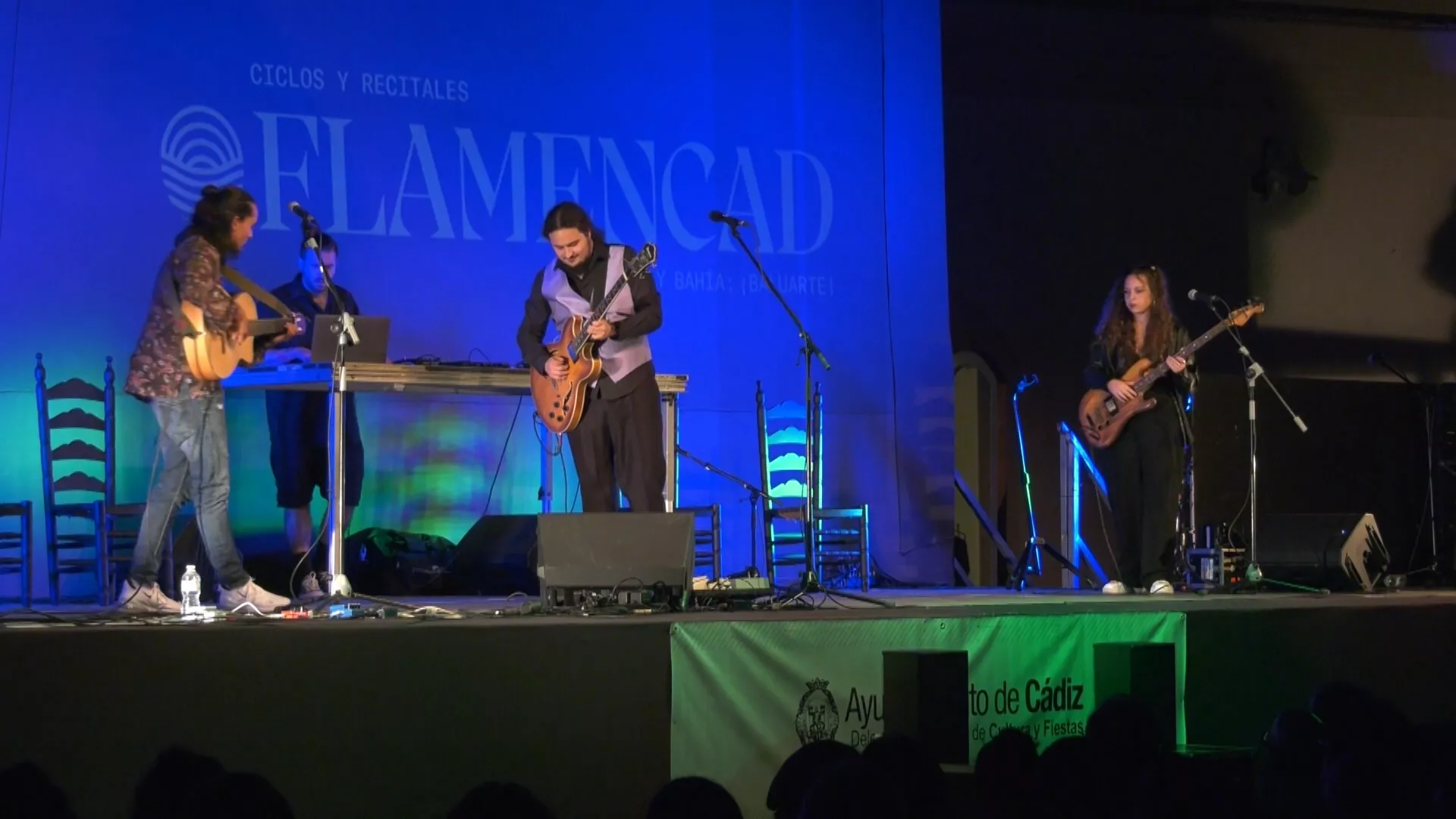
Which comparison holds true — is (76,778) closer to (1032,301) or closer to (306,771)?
(306,771)

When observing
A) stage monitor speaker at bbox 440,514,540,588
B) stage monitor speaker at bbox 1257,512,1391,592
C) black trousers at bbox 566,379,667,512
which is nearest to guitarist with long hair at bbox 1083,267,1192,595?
stage monitor speaker at bbox 1257,512,1391,592

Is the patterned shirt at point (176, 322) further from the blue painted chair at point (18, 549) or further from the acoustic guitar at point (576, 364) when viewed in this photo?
the blue painted chair at point (18, 549)

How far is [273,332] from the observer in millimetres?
5941

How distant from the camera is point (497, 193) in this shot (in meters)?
8.56

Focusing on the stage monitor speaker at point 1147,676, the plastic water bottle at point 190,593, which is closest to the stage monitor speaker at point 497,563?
the plastic water bottle at point 190,593

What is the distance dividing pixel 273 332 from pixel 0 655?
2.41 m

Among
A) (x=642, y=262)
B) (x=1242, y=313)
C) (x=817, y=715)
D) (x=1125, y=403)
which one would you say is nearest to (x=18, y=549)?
(x=642, y=262)

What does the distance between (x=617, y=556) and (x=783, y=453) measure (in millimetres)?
3556

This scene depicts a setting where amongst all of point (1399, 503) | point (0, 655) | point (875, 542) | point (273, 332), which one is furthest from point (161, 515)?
point (1399, 503)

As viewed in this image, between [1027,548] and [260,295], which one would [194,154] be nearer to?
[260,295]

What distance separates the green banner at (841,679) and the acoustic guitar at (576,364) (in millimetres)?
1647

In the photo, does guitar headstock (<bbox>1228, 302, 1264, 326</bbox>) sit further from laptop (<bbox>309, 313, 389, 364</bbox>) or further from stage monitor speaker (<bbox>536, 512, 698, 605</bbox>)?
laptop (<bbox>309, 313, 389, 364</bbox>)

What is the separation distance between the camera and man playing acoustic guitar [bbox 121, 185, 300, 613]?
18.3 ft

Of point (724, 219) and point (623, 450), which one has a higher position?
point (724, 219)
